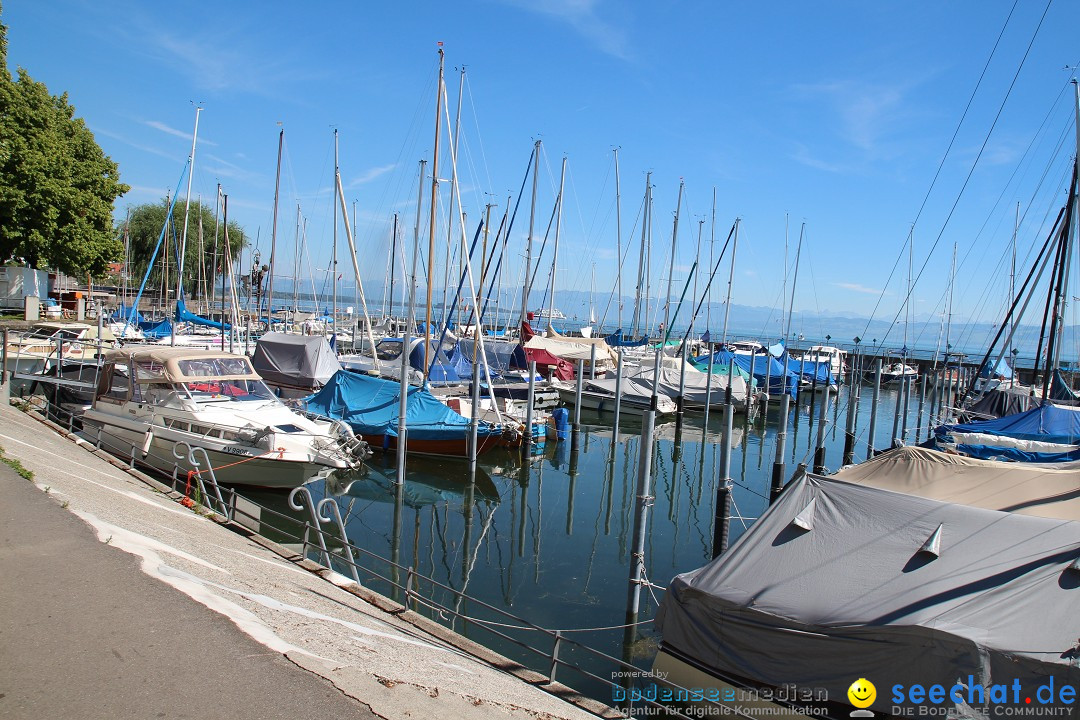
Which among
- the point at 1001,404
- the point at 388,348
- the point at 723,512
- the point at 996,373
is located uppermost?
the point at 996,373

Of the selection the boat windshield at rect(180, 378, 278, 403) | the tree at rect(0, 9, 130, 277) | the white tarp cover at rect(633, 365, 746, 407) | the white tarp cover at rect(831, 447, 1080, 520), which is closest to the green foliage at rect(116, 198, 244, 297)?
the tree at rect(0, 9, 130, 277)

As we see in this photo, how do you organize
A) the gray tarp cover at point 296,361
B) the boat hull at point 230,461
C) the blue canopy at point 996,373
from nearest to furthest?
1. the boat hull at point 230,461
2. the gray tarp cover at point 296,361
3. the blue canopy at point 996,373

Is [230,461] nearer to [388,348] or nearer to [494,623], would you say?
[494,623]

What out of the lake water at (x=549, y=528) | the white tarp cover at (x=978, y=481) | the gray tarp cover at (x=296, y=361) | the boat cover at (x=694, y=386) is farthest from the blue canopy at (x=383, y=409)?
the boat cover at (x=694, y=386)

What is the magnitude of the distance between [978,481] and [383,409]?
1785cm

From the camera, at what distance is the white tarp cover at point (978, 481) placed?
11.7 metres

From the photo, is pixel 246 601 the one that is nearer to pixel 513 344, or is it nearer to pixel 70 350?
pixel 70 350

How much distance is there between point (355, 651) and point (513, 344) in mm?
35558

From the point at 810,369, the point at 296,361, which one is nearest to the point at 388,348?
the point at 296,361

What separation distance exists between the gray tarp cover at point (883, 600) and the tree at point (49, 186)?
3785cm

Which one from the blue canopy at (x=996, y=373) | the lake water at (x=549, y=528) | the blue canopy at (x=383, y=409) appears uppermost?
the blue canopy at (x=996, y=373)

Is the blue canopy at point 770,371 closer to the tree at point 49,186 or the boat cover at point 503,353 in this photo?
the boat cover at point 503,353

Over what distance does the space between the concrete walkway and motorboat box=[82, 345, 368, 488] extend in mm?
7453

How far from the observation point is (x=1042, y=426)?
2197 centimetres
